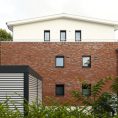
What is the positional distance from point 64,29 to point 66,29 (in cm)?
21

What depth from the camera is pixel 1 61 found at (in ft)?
123

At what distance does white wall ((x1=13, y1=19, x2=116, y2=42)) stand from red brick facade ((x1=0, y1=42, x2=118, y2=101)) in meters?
4.53

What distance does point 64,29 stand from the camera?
4294 centimetres

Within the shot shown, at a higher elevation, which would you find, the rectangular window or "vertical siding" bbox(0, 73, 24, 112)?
the rectangular window

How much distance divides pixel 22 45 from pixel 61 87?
171 inches

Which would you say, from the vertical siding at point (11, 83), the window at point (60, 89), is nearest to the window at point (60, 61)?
the window at point (60, 89)

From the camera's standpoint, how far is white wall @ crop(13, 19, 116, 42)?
4266 cm

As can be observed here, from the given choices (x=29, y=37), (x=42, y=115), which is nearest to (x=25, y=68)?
(x=42, y=115)

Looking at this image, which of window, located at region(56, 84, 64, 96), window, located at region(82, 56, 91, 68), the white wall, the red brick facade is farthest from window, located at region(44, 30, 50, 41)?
window, located at region(56, 84, 64, 96)

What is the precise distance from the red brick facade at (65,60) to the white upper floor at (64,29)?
15.1ft

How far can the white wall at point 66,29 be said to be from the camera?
4266 centimetres

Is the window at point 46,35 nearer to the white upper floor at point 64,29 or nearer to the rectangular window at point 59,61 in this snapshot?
the white upper floor at point 64,29

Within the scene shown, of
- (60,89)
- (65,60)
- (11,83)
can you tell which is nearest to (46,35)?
(65,60)

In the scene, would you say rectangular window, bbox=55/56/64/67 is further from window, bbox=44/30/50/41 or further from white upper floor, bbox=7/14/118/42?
window, bbox=44/30/50/41
